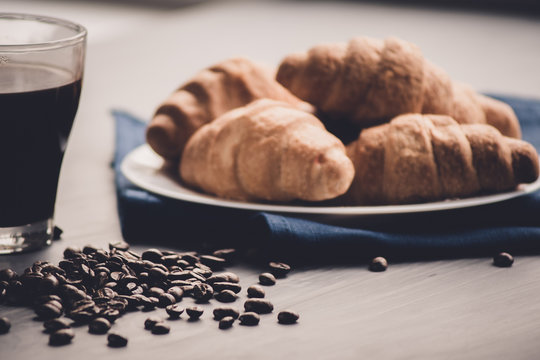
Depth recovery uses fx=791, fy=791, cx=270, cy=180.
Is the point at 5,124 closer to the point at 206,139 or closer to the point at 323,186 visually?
the point at 206,139

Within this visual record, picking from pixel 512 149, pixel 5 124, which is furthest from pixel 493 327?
pixel 5 124

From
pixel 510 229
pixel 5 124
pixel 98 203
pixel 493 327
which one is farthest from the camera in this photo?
pixel 98 203

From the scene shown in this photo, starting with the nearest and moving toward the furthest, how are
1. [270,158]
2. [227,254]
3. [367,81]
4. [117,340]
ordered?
[117,340]
[227,254]
[270,158]
[367,81]

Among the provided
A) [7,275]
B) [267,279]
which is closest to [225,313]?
[267,279]

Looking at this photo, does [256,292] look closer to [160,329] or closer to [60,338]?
[160,329]

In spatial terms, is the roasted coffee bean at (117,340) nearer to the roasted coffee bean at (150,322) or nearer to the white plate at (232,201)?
the roasted coffee bean at (150,322)

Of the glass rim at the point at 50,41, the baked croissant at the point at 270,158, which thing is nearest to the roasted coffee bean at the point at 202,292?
the baked croissant at the point at 270,158
